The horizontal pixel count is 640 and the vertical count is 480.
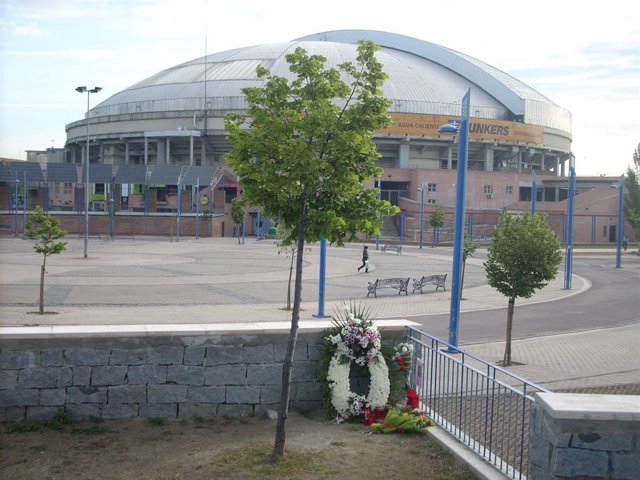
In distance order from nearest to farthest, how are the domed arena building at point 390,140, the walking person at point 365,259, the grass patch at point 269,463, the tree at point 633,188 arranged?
the grass patch at point 269,463, the walking person at point 365,259, the tree at point 633,188, the domed arena building at point 390,140

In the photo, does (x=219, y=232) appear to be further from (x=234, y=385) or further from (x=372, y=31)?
(x=234, y=385)

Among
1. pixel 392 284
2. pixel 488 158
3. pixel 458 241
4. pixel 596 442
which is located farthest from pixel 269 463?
pixel 488 158

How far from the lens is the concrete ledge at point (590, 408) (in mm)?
5367

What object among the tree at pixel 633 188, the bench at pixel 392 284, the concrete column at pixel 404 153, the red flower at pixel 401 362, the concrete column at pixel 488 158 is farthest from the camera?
the concrete column at pixel 488 158

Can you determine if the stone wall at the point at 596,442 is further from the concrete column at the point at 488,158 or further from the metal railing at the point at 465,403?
the concrete column at the point at 488,158

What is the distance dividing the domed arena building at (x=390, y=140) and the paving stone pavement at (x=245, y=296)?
89.2 feet

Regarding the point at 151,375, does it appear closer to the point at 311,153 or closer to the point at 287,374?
the point at 287,374

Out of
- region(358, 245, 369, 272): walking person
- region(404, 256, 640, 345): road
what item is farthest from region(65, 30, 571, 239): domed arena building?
region(404, 256, 640, 345): road

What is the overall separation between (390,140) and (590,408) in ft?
239

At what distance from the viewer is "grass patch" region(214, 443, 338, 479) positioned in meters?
6.70

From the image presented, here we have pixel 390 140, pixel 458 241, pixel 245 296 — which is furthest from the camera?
pixel 390 140

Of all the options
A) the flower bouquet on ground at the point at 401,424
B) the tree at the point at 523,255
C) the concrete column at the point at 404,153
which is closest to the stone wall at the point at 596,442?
the flower bouquet on ground at the point at 401,424

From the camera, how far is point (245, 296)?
2480 centimetres

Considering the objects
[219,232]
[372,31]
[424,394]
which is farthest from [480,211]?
[424,394]
